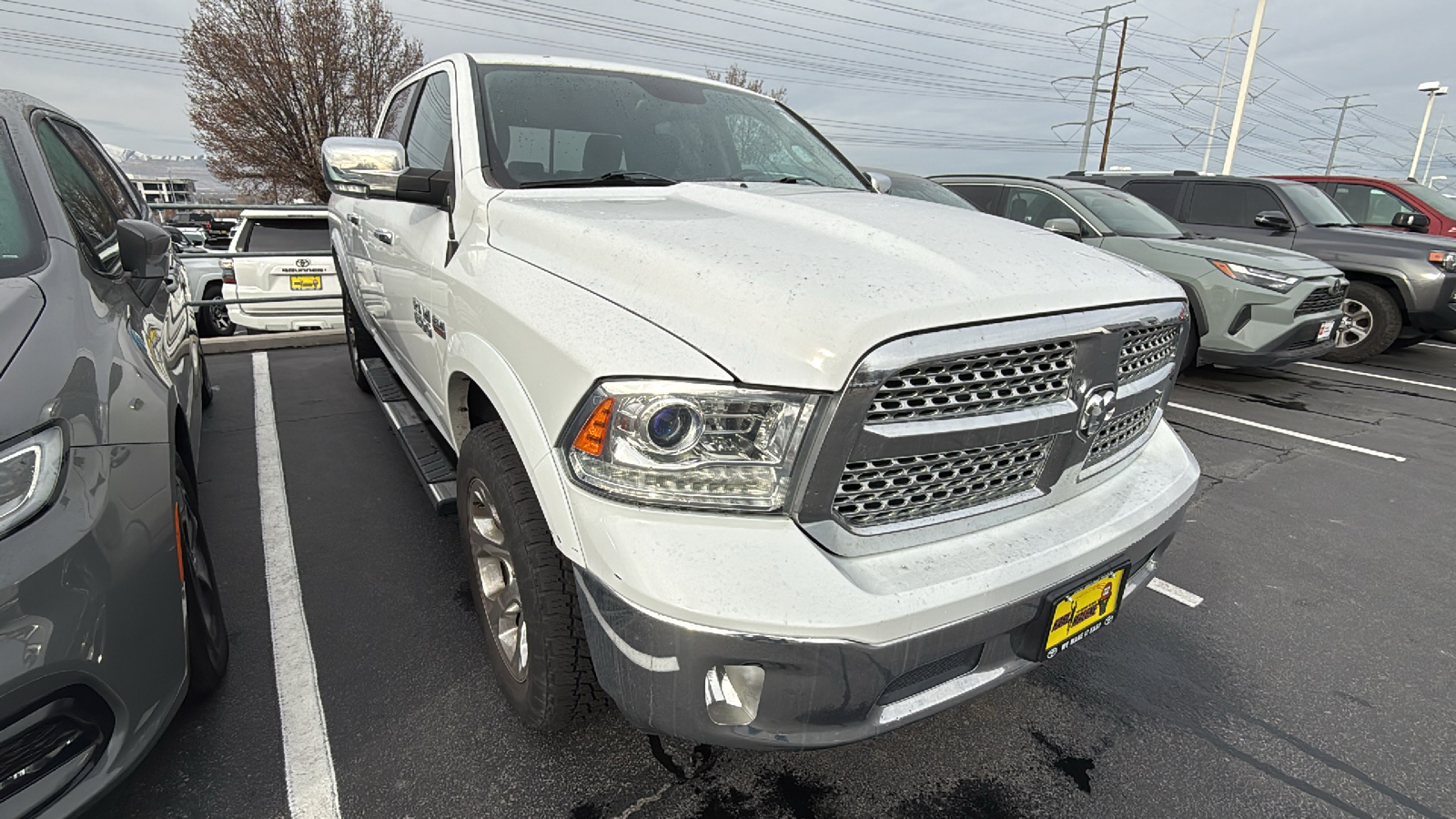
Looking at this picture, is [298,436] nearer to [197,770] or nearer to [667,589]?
[197,770]

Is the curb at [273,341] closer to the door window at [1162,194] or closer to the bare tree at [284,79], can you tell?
the door window at [1162,194]

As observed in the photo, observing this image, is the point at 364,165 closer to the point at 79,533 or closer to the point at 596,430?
the point at 79,533

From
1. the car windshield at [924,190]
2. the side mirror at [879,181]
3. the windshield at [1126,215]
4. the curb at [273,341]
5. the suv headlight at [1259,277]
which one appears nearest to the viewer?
the side mirror at [879,181]

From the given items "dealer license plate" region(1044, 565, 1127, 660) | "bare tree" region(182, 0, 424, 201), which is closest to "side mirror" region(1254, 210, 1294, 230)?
"dealer license plate" region(1044, 565, 1127, 660)

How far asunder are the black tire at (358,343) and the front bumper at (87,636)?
10.4 ft

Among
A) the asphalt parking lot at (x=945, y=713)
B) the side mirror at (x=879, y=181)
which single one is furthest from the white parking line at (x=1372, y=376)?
the side mirror at (x=879, y=181)

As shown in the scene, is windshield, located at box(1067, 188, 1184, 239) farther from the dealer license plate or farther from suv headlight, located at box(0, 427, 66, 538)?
suv headlight, located at box(0, 427, 66, 538)

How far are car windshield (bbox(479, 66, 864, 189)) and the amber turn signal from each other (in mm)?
1213

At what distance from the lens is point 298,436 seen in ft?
14.1

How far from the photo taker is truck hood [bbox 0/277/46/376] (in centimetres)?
142

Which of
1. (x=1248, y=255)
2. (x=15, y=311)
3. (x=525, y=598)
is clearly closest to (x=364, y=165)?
(x=15, y=311)

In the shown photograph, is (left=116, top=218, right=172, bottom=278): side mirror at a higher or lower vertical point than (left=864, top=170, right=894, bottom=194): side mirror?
lower

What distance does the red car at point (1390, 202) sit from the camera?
927cm

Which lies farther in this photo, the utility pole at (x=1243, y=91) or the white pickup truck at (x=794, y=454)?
the utility pole at (x=1243, y=91)
